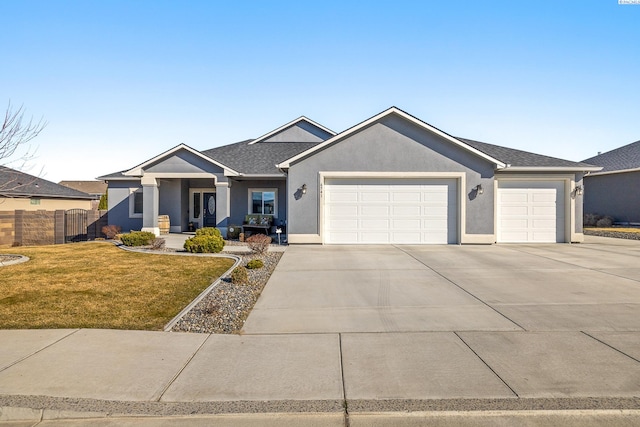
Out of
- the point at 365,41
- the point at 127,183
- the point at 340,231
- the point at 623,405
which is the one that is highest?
the point at 365,41

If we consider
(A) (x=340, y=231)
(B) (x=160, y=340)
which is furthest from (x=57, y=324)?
(A) (x=340, y=231)

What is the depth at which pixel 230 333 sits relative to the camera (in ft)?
18.2

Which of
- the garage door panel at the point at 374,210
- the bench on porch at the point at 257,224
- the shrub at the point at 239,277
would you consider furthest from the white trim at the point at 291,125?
the shrub at the point at 239,277

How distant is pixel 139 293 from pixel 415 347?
5747 millimetres

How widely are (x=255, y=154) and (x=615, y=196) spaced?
23230 millimetres

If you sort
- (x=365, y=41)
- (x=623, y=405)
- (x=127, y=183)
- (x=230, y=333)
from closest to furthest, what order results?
(x=623, y=405)
(x=230, y=333)
(x=365, y=41)
(x=127, y=183)

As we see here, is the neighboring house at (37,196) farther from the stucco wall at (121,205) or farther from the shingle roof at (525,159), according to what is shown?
the shingle roof at (525,159)

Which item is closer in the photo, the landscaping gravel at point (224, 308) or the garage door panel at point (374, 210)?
the landscaping gravel at point (224, 308)

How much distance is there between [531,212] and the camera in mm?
16156

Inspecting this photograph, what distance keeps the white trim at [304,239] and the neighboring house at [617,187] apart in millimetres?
18580

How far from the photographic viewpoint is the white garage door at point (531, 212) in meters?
16.1

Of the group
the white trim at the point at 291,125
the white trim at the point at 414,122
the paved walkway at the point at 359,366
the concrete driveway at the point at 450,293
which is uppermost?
the white trim at the point at 291,125

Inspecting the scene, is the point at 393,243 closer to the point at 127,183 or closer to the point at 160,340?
the point at 160,340

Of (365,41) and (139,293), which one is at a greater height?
(365,41)
